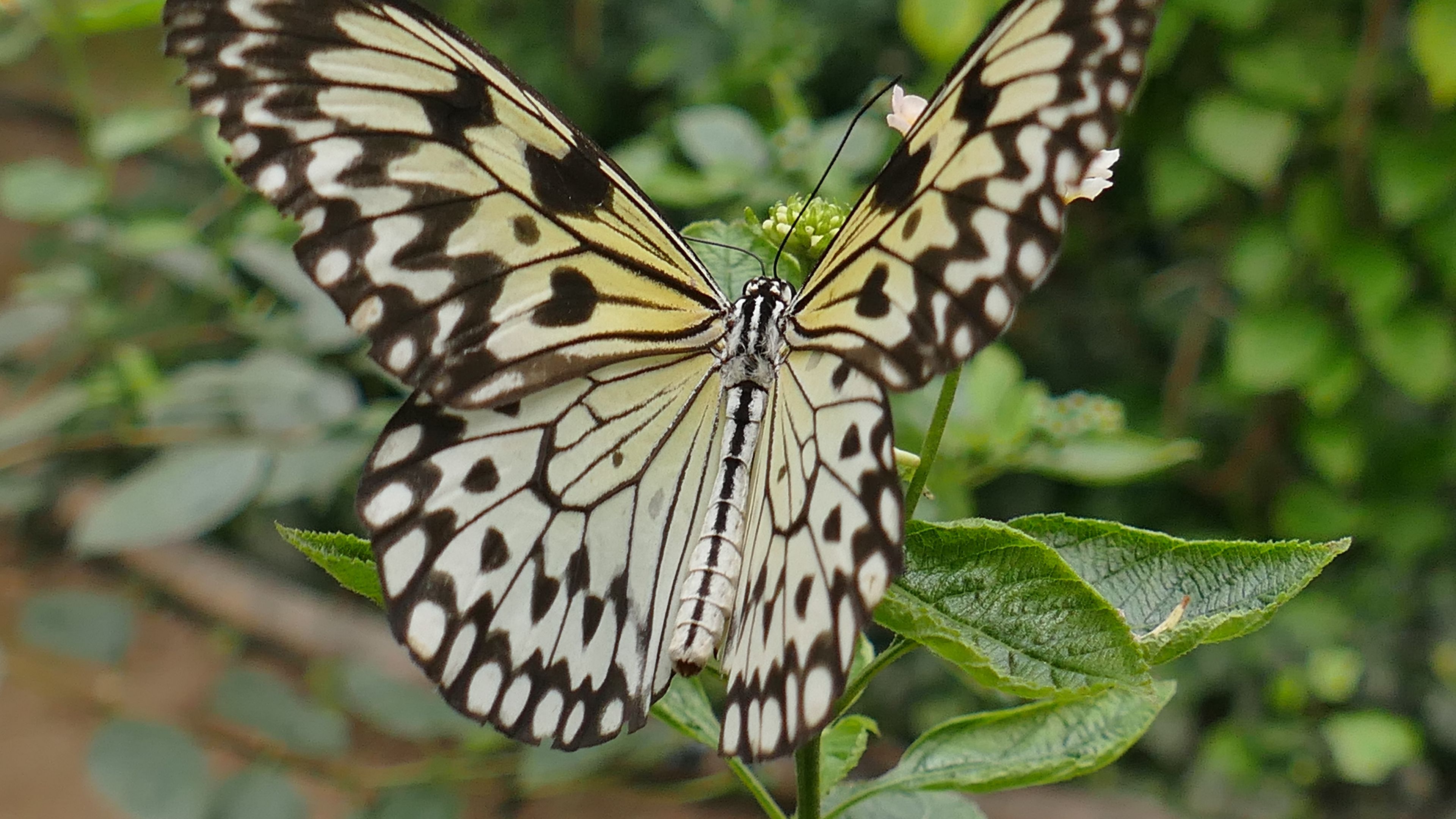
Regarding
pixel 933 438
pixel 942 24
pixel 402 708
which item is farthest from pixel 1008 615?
pixel 402 708

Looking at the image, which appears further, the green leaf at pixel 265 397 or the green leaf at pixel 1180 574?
the green leaf at pixel 265 397

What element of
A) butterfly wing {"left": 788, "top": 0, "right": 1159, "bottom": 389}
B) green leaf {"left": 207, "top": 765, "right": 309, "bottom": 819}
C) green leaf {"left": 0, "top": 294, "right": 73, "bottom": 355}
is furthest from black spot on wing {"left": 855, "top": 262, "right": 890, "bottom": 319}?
green leaf {"left": 0, "top": 294, "right": 73, "bottom": 355}

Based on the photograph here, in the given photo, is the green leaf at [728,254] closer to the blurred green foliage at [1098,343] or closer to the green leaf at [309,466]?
the blurred green foliage at [1098,343]

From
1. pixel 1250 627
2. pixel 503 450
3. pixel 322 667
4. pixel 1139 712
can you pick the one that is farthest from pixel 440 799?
pixel 1250 627

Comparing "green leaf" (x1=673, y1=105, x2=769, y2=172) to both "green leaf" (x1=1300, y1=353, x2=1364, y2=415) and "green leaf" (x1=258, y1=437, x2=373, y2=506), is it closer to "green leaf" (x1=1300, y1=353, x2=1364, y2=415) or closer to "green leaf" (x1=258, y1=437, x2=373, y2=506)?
"green leaf" (x1=258, y1=437, x2=373, y2=506)

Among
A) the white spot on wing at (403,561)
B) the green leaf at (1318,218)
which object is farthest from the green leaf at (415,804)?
the green leaf at (1318,218)

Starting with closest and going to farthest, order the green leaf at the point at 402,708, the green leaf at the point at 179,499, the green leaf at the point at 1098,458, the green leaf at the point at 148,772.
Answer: the green leaf at the point at 1098,458 < the green leaf at the point at 179,499 < the green leaf at the point at 148,772 < the green leaf at the point at 402,708

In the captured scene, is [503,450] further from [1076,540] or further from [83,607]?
[83,607]
